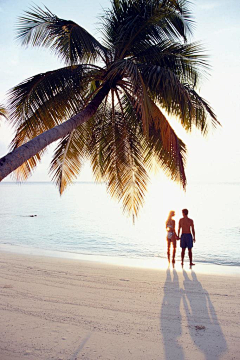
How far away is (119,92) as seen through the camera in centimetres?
827

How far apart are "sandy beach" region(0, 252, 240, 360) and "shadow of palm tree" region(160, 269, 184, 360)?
0.01 metres

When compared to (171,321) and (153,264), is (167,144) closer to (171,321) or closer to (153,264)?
(171,321)

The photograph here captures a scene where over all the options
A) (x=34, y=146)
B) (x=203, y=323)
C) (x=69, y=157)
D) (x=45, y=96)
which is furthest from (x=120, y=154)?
(x=203, y=323)

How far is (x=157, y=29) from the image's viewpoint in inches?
296

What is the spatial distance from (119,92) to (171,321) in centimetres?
542

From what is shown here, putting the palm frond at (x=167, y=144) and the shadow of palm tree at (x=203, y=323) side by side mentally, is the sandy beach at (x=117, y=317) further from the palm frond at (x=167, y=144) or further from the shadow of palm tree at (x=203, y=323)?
the palm frond at (x=167, y=144)

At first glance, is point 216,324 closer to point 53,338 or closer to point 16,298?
point 53,338

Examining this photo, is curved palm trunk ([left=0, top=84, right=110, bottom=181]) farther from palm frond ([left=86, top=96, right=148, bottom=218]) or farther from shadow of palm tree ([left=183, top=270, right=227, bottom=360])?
shadow of palm tree ([left=183, top=270, right=227, bottom=360])

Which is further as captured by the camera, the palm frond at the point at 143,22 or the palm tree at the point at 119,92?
the palm frond at the point at 143,22

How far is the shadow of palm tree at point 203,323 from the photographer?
4.61 metres

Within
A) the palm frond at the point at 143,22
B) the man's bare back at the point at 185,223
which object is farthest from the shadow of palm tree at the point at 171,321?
the palm frond at the point at 143,22

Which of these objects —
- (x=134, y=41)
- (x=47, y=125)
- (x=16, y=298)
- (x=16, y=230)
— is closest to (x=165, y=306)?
(x=16, y=298)

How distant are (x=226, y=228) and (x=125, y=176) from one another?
22.7 meters

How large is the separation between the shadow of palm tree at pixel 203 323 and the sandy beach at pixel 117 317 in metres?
0.01
